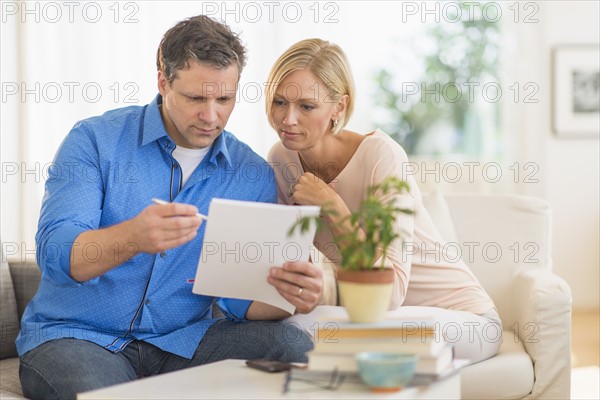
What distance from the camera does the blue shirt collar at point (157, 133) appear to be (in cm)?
223

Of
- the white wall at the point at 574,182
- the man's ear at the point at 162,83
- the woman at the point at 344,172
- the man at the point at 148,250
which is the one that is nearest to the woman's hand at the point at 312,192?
the woman at the point at 344,172

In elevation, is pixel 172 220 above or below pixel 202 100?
below

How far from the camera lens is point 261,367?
1.78 m

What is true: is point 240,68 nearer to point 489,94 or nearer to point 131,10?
point 131,10

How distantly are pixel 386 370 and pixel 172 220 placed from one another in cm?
61

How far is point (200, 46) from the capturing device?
85.8 inches

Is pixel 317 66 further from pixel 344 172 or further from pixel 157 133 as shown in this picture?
pixel 157 133

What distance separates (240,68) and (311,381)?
100 cm

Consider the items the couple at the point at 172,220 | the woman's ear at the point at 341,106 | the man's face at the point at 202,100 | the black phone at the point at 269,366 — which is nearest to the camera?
the black phone at the point at 269,366

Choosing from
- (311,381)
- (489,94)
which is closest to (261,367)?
(311,381)

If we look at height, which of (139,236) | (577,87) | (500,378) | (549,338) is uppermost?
(577,87)

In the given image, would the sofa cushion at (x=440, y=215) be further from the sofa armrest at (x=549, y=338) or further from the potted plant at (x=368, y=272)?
the potted plant at (x=368, y=272)

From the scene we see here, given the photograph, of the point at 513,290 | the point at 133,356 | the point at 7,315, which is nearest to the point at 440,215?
the point at 513,290

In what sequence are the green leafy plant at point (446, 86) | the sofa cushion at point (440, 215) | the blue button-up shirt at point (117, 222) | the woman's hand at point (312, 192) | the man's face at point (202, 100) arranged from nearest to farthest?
the blue button-up shirt at point (117, 222) < the man's face at point (202, 100) < the woman's hand at point (312, 192) < the sofa cushion at point (440, 215) < the green leafy plant at point (446, 86)
